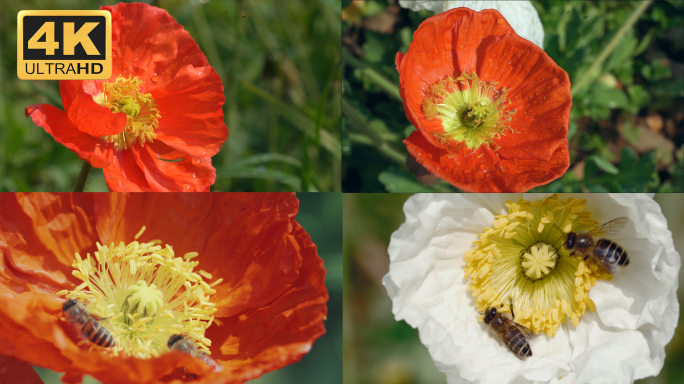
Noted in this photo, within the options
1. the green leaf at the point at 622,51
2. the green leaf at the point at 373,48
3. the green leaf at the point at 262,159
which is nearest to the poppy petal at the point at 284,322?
the green leaf at the point at 262,159

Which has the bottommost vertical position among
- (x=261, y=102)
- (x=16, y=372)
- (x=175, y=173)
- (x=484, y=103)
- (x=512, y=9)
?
(x=16, y=372)

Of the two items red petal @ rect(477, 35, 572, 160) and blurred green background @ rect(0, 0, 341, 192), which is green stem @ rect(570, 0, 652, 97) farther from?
blurred green background @ rect(0, 0, 341, 192)

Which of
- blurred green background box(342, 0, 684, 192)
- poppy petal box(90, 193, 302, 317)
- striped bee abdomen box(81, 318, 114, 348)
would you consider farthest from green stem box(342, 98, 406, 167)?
striped bee abdomen box(81, 318, 114, 348)

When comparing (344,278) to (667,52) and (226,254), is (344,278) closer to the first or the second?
(226,254)

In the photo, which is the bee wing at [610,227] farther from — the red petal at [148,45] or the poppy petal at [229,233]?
the red petal at [148,45]

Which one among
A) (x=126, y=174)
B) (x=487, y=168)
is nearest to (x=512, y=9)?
(x=487, y=168)

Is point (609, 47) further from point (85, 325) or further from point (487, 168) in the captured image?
point (85, 325)
